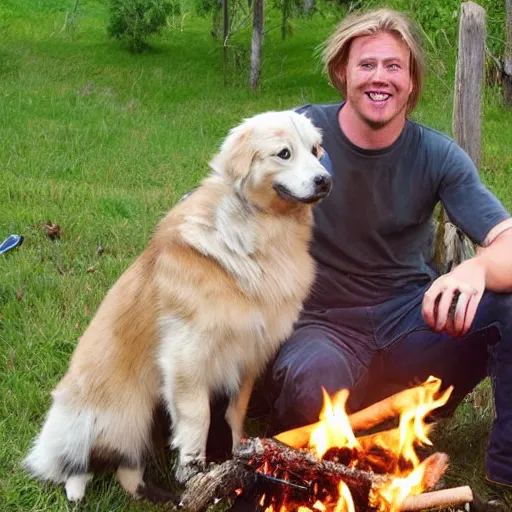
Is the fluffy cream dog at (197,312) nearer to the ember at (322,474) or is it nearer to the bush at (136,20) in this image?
the ember at (322,474)

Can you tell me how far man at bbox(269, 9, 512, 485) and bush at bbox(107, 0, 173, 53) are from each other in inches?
460

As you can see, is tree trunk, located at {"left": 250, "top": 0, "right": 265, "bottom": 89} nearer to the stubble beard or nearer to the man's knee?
the stubble beard

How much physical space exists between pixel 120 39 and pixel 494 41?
675 centimetres

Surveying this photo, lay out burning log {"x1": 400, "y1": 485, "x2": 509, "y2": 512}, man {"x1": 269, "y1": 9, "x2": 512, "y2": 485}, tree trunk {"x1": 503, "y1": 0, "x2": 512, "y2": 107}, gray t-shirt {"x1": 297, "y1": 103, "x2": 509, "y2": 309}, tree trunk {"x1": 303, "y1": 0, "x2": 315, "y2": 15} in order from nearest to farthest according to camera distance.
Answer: burning log {"x1": 400, "y1": 485, "x2": 509, "y2": 512} → man {"x1": 269, "y1": 9, "x2": 512, "y2": 485} → gray t-shirt {"x1": 297, "y1": 103, "x2": 509, "y2": 309} → tree trunk {"x1": 503, "y1": 0, "x2": 512, "y2": 107} → tree trunk {"x1": 303, "y1": 0, "x2": 315, "y2": 15}

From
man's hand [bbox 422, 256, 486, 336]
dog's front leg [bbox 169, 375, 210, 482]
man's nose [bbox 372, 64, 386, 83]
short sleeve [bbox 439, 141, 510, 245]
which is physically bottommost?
dog's front leg [bbox 169, 375, 210, 482]

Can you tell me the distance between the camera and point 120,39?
47.2 ft

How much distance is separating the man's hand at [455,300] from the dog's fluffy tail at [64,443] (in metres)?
1.21

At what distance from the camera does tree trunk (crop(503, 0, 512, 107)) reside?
10.2 meters

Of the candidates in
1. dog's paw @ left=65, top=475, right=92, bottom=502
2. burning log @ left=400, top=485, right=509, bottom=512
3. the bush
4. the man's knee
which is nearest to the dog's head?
the man's knee

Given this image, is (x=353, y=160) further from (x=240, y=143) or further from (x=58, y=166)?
(x=58, y=166)

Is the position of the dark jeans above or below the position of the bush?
above

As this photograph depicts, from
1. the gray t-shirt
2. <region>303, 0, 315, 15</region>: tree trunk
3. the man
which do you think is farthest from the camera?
<region>303, 0, 315, 15</region>: tree trunk

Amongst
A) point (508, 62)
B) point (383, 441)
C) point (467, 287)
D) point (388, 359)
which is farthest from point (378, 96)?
point (508, 62)

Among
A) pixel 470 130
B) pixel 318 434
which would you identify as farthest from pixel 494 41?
pixel 318 434
